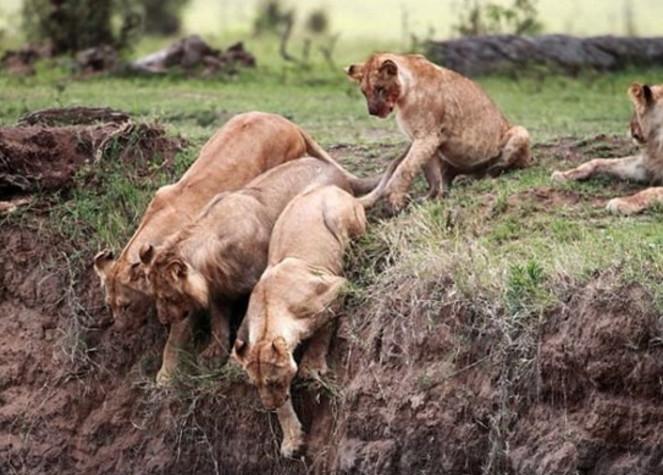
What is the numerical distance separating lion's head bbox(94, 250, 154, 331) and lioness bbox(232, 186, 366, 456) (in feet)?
2.55

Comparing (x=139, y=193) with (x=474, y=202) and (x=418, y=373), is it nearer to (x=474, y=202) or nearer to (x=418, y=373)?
(x=474, y=202)

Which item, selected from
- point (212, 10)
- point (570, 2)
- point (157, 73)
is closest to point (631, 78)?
point (157, 73)

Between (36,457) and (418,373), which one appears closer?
(418,373)

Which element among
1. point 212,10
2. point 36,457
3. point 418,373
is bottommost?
point 212,10

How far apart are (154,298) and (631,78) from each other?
8924 mm

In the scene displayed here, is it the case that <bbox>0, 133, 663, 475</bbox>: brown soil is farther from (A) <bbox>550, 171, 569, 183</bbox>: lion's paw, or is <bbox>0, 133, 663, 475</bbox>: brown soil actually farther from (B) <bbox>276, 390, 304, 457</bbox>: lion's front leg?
(A) <bbox>550, 171, 569, 183</bbox>: lion's paw

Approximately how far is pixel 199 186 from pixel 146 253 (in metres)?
0.92

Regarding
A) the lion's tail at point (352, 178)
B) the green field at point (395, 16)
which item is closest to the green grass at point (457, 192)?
the lion's tail at point (352, 178)

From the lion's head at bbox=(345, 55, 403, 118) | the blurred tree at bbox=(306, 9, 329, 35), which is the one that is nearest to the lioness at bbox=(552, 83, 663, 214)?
the lion's head at bbox=(345, 55, 403, 118)

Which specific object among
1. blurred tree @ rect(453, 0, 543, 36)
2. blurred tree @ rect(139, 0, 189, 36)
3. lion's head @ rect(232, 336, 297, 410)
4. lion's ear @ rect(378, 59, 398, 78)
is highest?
lion's ear @ rect(378, 59, 398, 78)

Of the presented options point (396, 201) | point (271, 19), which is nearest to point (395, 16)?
point (271, 19)

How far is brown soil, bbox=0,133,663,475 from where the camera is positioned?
8773 millimetres

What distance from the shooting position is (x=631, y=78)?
18141mm

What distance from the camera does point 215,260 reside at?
10.2 meters
